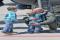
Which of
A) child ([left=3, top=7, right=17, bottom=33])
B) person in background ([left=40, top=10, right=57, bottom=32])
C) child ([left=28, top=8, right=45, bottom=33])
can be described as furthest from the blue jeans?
person in background ([left=40, top=10, right=57, bottom=32])

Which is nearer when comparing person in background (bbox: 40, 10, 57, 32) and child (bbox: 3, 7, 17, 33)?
child (bbox: 3, 7, 17, 33)

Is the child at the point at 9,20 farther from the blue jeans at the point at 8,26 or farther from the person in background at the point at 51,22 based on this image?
the person in background at the point at 51,22

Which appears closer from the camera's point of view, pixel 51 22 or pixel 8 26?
pixel 8 26

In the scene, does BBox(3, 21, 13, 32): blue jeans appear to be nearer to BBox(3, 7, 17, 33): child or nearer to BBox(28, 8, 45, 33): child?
BBox(3, 7, 17, 33): child

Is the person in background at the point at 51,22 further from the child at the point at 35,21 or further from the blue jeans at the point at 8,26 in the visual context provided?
the blue jeans at the point at 8,26

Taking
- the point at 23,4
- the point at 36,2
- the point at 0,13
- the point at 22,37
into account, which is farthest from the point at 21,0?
the point at 22,37

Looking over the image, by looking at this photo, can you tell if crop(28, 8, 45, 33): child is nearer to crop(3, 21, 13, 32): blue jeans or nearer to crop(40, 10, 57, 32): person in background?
crop(40, 10, 57, 32): person in background

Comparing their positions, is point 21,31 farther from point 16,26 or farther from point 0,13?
point 0,13

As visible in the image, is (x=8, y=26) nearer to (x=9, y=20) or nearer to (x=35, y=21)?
(x=9, y=20)

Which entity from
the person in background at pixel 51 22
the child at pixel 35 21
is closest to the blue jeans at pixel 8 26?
the child at pixel 35 21

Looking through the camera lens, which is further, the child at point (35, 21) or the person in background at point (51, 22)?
the person in background at point (51, 22)

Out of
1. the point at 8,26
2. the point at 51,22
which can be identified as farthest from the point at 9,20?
the point at 51,22

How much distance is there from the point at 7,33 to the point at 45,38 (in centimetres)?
124

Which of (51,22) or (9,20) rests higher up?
(9,20)
